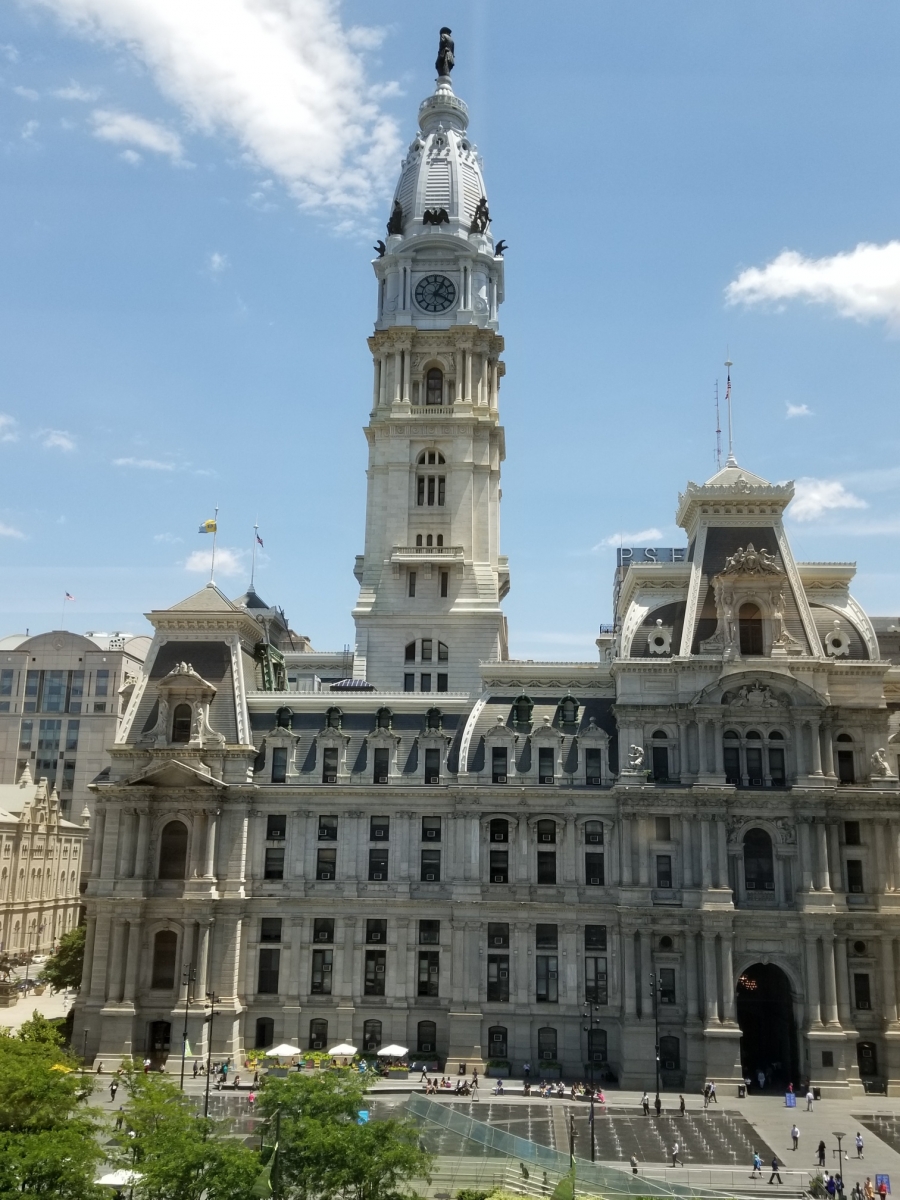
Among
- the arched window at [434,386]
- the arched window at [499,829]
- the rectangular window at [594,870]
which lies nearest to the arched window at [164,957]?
the arched window at [499,829]

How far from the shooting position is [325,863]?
263 feet

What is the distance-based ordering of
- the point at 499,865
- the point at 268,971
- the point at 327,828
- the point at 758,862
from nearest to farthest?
1. the point at 758,862
2. the point at 268,971
3. the point at 499,865
4. the point at 327,828

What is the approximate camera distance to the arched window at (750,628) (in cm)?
7925

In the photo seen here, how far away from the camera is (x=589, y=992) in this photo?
2968 inches

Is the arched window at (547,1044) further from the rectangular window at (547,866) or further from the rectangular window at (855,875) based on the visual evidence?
the rectangular window at (855,875)

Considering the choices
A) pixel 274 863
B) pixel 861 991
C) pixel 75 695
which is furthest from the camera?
pixel 75 695

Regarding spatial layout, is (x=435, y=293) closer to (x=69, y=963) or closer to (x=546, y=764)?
(x=546, y=764)

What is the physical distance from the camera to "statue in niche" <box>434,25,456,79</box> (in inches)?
5098

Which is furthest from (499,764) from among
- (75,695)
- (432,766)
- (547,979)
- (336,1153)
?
(75,695)

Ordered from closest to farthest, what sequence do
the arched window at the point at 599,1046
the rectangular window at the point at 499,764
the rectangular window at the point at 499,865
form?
the arched window at the point at 599,1046 < the rectangular window at the point at 499,865 < the rectangular window at the point at 499,764

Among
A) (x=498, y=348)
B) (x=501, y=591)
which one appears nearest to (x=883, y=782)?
(x=501, y=591)

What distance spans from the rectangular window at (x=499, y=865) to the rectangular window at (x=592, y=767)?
7.76 meters

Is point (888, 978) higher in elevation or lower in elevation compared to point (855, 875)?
lower

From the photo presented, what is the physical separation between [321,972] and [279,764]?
1502cm
